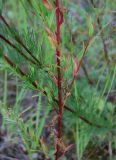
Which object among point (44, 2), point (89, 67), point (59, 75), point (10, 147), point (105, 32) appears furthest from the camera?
point (89, 67)

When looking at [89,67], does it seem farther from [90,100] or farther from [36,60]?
[36,60]

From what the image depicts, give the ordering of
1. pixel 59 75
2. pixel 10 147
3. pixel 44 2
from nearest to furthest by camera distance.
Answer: pixel 44 2
pixel 59 75
pixel 10 147

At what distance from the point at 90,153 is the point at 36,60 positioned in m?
0.62

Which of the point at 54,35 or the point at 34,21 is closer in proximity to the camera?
the point at 54,35

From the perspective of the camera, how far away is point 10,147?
1421 mm

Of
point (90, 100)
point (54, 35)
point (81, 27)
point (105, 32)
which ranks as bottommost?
point (90, 100)

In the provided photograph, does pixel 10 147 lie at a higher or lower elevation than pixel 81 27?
lower

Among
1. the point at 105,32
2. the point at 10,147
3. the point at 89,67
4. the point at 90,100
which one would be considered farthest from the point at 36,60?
the point at 89,67

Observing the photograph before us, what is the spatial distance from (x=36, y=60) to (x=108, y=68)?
610mm

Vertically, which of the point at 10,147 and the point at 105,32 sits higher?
the point at 105,32

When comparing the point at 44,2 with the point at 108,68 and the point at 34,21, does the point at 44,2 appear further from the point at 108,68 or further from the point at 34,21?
the point at 108,68

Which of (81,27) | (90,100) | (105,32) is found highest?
(81,27)

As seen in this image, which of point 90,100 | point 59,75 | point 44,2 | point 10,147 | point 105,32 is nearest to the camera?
point 44,2

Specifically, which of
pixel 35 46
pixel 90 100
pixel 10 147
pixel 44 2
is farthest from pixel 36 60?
pixel 10 147
